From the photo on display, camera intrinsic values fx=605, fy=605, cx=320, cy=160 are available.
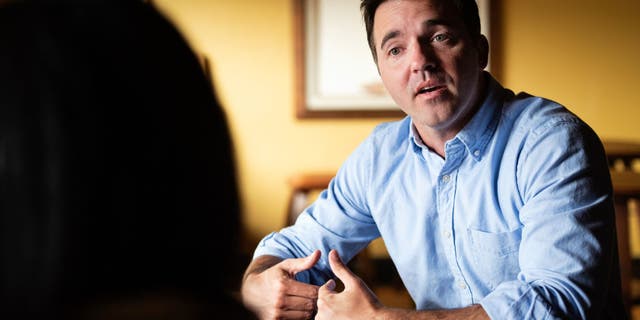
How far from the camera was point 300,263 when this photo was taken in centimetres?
126

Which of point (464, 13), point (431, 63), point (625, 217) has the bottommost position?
point (625, 217)

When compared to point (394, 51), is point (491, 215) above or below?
below

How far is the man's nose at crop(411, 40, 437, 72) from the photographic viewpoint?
1281 mm

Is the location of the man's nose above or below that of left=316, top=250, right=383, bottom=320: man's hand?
above

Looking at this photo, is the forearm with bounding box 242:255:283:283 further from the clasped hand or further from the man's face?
the man's face

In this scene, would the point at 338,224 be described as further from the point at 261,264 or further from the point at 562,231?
the point at 562,231

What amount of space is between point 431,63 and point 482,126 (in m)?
0.17

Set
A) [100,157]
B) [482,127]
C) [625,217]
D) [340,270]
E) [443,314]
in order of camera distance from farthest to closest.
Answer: [625,217] → [482,127] → [340,270] → [443,314] → [100,157]

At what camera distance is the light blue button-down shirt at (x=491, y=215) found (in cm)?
100

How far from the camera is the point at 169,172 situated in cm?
38

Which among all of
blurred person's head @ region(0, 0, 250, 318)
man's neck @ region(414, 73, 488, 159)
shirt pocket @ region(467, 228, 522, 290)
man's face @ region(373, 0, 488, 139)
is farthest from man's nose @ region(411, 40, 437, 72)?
blurred person's head @ region(0, 0, 250, 318)

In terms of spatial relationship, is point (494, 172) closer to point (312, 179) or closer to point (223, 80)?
point (312, 179)

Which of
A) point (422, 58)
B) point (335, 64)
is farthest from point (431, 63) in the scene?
point (335, 64)

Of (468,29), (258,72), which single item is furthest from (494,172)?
(258,72)
